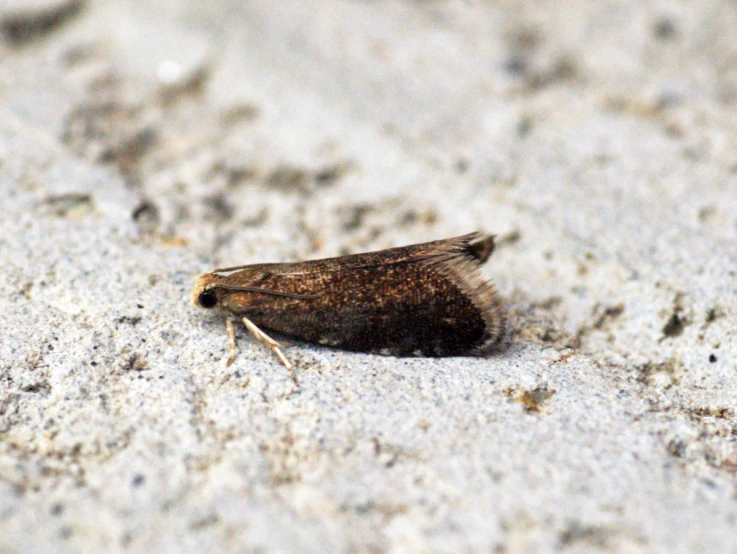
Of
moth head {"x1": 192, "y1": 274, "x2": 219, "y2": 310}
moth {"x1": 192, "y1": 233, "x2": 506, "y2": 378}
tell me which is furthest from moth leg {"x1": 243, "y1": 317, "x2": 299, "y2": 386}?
moth head {"x1": 192, "y1": 274, "x2": 219, "y2": 310}

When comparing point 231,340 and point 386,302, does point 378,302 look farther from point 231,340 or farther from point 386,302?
point 231,340

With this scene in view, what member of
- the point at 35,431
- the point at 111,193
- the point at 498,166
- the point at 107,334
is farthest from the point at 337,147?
the point at 35,431

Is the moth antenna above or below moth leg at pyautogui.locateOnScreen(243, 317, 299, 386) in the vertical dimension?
above

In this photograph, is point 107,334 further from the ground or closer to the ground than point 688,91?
closer to the ground

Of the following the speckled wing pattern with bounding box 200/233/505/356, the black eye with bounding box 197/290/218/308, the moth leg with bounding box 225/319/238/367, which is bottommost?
the moth leg with bounding box 225/319/238/367

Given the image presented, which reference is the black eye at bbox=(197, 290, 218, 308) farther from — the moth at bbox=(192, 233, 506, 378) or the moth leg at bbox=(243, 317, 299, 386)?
the moth leg at bbox=(243, 317, 299, 386)

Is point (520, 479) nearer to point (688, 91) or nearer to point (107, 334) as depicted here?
point (107, 334)
